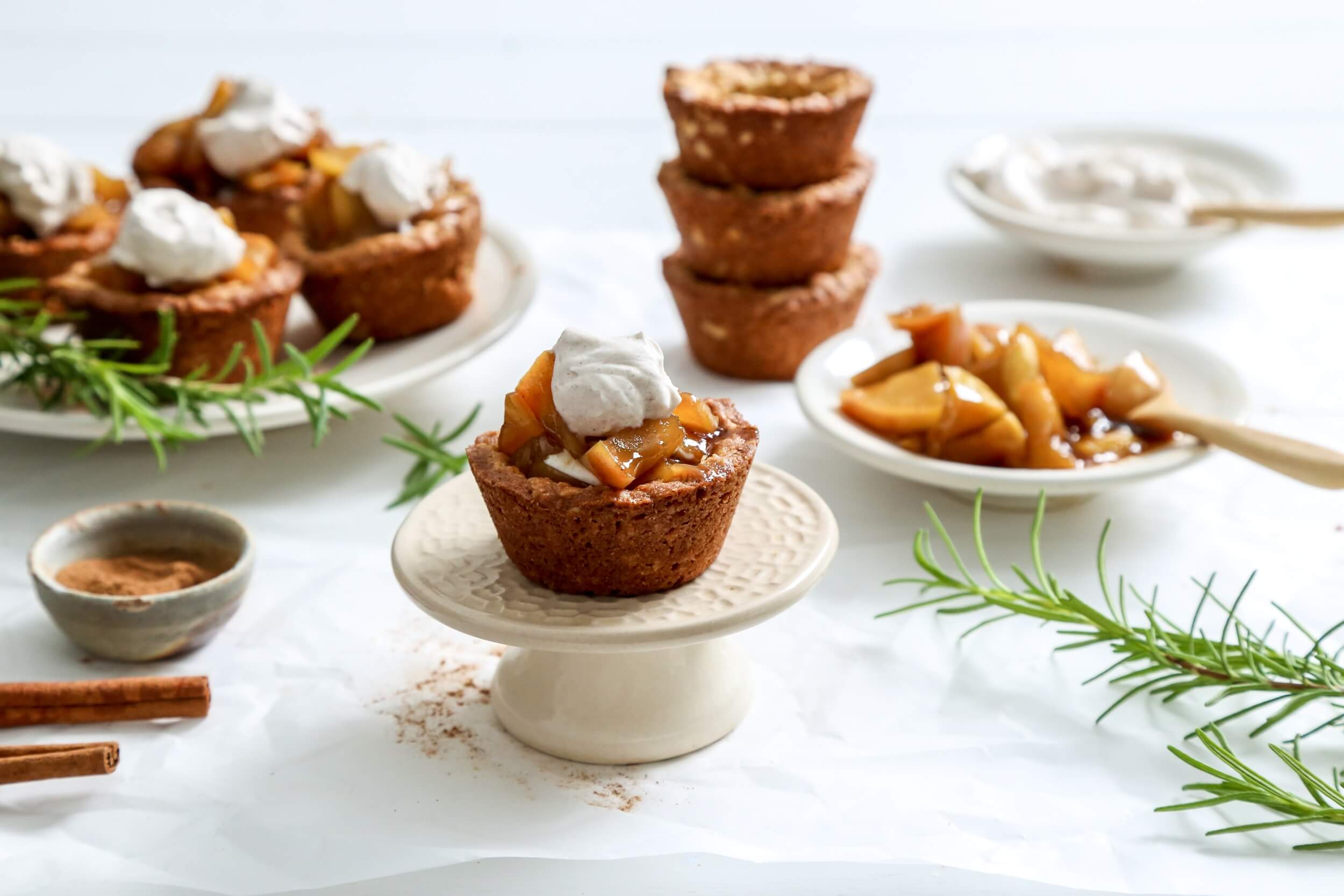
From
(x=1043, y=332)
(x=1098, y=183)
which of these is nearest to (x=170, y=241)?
(x=1043, y=332)

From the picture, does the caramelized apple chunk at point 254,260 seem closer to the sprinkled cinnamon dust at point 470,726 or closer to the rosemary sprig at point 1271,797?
the sprinkled cinnamon dust at point 470,726

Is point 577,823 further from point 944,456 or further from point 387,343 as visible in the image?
point 387,343

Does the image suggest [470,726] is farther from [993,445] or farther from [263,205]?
[263,205]

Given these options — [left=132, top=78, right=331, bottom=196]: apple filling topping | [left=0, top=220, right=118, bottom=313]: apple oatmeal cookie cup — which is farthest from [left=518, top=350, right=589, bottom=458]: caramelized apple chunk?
[left=132, top=78, right=331, bottom=196]: apple filling topping

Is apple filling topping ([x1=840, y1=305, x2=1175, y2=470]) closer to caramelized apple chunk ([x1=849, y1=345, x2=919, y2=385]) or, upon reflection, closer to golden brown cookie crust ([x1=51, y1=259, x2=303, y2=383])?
caramelized apple chunk ([x1=849, y1=345, x2=919, y2=385])

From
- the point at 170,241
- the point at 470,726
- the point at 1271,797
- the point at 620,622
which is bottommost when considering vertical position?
the point at 470,726

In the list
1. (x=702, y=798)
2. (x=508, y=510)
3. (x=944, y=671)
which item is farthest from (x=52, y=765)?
(x=944, y=671)
